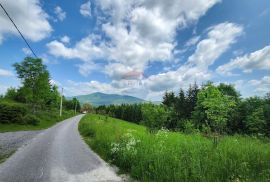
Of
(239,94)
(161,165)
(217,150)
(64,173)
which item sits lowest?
(64,173)

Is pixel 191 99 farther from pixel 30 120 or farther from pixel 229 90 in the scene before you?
pixel 30 120

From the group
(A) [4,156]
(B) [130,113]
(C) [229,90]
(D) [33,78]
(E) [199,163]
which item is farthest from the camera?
(B) [130,113]

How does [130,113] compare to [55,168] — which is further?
[130,113]

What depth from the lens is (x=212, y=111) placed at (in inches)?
1373

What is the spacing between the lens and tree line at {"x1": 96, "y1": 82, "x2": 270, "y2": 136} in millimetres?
34906

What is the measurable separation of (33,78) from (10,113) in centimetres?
1983

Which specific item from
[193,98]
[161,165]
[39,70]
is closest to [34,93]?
[39,70]

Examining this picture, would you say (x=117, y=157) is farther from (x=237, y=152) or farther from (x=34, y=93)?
(x=34, y=93)

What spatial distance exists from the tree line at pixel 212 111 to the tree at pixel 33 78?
20797 millimetres

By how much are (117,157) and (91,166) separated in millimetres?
1239

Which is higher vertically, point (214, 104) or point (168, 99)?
point (168, 99)

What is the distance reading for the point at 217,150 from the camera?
7.84 m

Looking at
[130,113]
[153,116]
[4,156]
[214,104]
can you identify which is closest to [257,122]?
[214,104]

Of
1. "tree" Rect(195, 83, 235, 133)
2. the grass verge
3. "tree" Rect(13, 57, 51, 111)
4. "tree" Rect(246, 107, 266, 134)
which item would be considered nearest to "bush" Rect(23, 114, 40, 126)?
"tree" Rect(13, 57, 51, 111)
